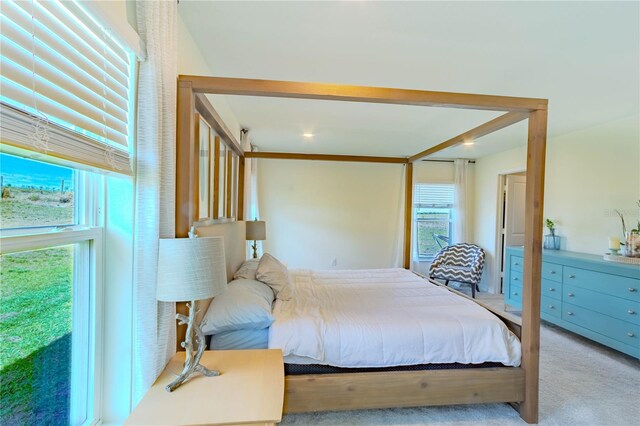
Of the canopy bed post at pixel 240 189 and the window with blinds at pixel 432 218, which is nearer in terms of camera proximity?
the canopy bed post at pixel 240 189

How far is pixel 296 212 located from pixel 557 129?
3.94 metres

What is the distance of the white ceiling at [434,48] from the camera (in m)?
1.52

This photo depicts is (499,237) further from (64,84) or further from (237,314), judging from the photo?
(64,84)

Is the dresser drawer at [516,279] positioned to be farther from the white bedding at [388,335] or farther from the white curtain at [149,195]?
the white curtain at [149,195]

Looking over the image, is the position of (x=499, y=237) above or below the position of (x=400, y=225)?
below

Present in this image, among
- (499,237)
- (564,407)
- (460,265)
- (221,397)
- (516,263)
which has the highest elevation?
(499,237)

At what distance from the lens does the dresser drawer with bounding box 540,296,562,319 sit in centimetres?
332

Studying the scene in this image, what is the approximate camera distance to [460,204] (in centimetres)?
541

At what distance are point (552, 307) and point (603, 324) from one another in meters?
0.55

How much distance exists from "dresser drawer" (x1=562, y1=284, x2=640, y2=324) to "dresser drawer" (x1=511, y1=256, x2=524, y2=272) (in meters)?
0.62

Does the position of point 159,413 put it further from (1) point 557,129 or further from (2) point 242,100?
(1) point 557,129

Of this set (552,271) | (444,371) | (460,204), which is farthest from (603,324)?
(460,204)

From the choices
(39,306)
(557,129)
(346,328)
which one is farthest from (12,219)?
(557,129)

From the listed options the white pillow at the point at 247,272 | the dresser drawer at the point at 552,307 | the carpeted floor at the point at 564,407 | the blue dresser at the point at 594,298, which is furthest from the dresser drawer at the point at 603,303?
the white pillow at the point at 247,272
